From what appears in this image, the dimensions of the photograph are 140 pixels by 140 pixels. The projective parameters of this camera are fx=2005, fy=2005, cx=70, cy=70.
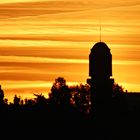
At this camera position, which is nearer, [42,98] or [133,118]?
[133,118]

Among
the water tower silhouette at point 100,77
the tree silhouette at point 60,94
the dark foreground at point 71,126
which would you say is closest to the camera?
the dark foreground at point 71,126

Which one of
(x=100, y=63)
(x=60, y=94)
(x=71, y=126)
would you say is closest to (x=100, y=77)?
(x=100, y=63)

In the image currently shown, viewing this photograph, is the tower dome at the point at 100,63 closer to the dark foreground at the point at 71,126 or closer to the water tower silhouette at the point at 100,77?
the water tower silhouette at the point at 100,77

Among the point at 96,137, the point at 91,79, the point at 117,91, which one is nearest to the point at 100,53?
the point at 91,79

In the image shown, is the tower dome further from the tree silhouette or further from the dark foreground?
the tree silhouette

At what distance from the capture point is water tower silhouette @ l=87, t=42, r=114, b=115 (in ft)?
526

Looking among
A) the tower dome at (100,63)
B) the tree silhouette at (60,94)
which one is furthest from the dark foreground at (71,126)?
the tree silhouette at (60,94)

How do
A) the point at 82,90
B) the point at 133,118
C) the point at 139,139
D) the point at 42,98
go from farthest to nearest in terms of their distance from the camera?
the point at 82,90 < the point at 42,98 < the point at 133,118 < the point at 139,139

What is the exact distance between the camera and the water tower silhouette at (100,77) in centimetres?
16038

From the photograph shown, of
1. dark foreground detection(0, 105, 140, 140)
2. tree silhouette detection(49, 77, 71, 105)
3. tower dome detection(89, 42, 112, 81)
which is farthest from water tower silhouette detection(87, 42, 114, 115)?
tree silhouette detection(49, 77, 71, 105)

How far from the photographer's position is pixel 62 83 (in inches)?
7835

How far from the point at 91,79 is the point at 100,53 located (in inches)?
98.1

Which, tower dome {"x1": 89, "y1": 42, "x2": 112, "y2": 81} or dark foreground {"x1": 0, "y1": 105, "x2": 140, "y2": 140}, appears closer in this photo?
dark foreground {"x1": 0, "y1": 105, "x2": 140, "y2": 140}

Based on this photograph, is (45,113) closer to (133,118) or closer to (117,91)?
(133,118)
